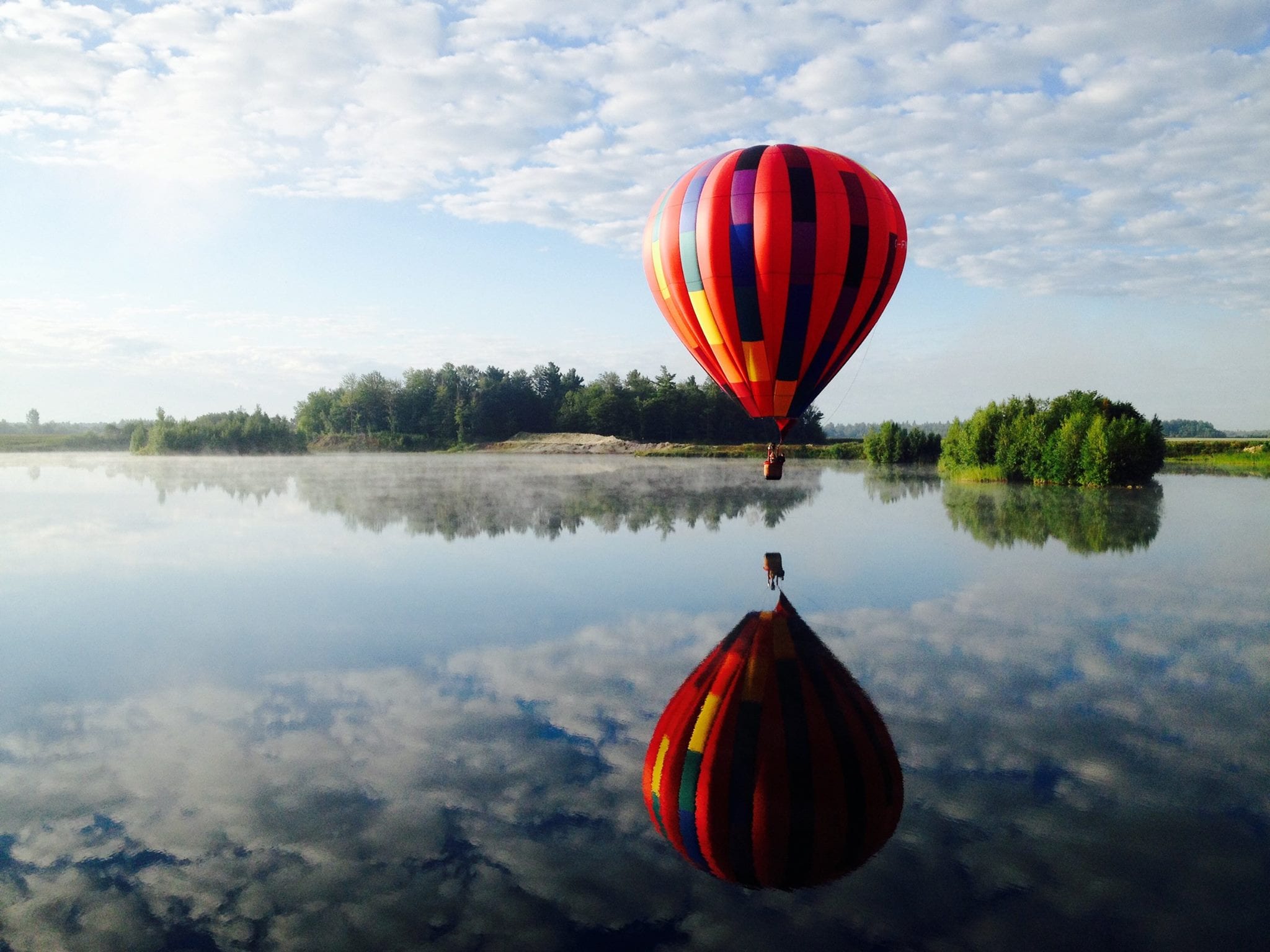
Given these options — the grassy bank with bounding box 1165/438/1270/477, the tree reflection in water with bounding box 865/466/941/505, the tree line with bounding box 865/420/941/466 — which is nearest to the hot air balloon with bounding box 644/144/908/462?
the tree reflection in water with bounding box 865/466/941/505

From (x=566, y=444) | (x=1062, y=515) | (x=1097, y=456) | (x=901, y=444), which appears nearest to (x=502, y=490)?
(x=1062, y=515)

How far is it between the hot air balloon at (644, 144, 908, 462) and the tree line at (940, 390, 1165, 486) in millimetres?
27854

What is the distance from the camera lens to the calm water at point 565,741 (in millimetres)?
4879

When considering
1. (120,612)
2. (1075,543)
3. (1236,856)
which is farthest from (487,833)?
(1075,543)

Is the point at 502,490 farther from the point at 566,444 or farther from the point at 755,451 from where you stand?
the point at 566,444

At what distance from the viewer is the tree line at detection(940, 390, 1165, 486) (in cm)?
3759

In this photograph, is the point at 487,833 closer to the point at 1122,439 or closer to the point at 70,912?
the point at 70,912

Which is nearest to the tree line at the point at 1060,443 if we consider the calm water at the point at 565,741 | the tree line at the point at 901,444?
the tree line at the point at 901,444

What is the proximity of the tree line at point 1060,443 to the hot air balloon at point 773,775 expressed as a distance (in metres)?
33.9

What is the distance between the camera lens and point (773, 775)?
21.7ft

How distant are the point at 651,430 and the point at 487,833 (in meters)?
88.5

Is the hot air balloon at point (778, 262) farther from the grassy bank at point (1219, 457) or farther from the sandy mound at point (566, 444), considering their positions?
the sandy mound at point (566, 444)

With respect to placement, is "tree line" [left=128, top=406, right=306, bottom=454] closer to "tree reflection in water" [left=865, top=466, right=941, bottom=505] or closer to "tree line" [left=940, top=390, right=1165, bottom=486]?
"tree reflection in water" [left=865, top=466, right=941, bottom=505]

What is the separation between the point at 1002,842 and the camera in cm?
560
